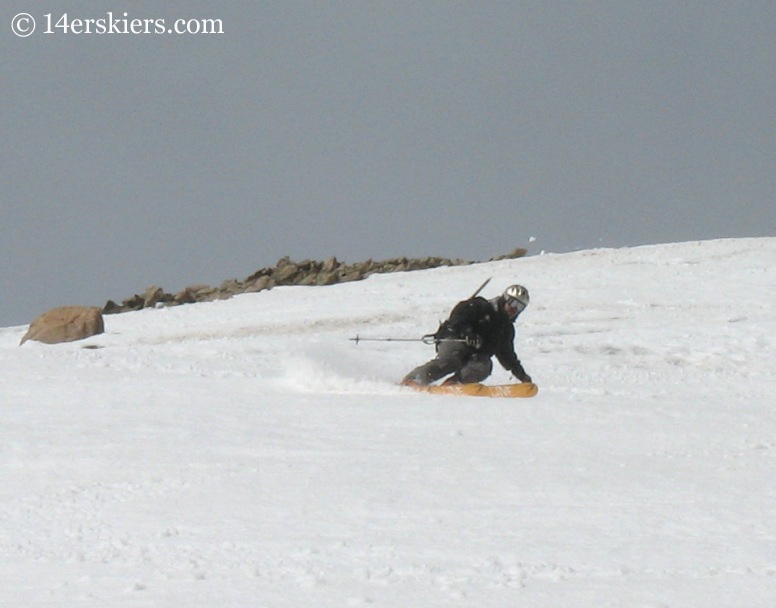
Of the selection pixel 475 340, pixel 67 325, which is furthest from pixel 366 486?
pixel 67 325

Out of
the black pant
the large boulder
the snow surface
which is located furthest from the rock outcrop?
the black pant

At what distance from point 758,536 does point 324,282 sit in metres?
30.7

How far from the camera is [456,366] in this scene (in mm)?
12609

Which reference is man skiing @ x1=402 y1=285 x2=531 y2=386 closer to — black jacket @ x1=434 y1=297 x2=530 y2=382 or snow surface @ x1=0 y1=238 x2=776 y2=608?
black jacket @ x1=434 y1=297 x2=530 y2=382

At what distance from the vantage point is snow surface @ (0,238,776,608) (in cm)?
486

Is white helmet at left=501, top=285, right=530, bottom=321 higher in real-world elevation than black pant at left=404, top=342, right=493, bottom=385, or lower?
higher

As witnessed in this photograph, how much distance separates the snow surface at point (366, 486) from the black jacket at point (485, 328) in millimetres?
787

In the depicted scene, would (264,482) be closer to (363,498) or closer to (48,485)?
(363,498)

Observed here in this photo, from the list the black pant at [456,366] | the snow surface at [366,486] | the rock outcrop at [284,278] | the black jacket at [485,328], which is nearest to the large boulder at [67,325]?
the rock outcrop at [284,278]

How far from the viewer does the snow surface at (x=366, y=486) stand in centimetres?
486

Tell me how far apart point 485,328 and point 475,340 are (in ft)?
0.67

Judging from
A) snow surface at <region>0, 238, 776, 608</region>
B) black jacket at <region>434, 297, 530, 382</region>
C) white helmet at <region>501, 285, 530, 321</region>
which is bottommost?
snow surface at <region>0, 238, 776, 608</region>

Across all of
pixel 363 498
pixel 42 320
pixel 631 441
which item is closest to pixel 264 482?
pixel 363 498

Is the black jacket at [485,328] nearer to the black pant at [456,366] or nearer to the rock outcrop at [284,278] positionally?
the black pant at [456,366]
